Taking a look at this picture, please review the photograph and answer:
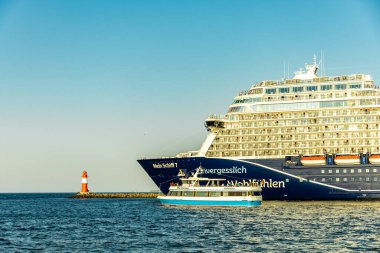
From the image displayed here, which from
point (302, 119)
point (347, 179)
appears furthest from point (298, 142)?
point (347, 179)

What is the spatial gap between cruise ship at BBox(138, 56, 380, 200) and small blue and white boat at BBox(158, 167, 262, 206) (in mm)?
3797

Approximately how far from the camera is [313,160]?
264 ft

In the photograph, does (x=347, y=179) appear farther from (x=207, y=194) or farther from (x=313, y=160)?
(x=207, y=194)

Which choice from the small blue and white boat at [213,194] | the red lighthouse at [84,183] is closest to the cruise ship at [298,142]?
the small blue and white boat at [213,194]

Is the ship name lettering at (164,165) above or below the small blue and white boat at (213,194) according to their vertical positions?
above

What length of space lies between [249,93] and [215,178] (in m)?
14.9

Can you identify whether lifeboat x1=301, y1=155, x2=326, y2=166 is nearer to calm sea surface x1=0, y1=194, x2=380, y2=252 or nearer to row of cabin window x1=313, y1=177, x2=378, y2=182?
row of cabin window x1=313, y1=177, x2=378, y2=182

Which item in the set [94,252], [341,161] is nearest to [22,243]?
[94,252]

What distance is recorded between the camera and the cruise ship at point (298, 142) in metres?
78.5

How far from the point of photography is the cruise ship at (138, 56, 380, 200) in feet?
258

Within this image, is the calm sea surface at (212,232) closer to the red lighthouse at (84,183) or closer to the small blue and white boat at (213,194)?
the small blue and white boat at (213,194)

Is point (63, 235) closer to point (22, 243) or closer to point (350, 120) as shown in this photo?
point (22, 243)

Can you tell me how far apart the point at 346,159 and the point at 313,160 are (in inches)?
179

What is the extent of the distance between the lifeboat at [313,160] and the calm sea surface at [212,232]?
41.9 feet
